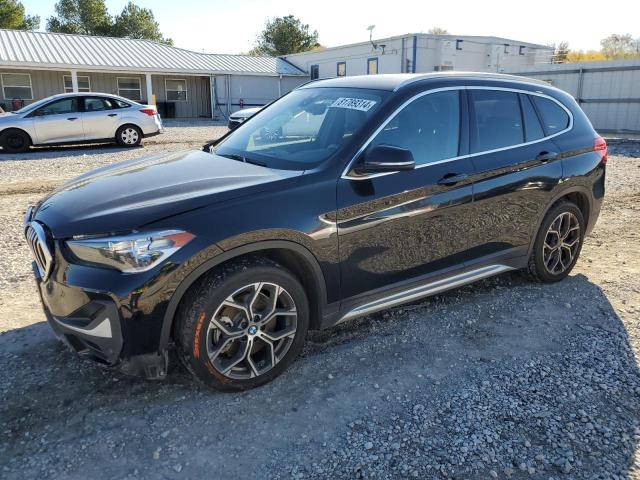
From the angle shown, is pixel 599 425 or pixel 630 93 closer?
pixel 599 425

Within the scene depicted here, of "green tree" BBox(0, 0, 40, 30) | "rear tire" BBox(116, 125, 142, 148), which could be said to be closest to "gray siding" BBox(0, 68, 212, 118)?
"rear tire" BBox(116, 125, 142, 148)

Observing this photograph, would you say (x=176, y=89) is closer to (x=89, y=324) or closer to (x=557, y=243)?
(x=557, y=243)

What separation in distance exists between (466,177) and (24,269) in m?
4.27

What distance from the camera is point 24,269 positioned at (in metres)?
5.13

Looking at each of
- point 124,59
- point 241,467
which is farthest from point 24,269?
point 124,59

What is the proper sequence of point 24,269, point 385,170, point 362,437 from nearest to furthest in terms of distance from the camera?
point 362,437 → point 385,170 → point 24,269

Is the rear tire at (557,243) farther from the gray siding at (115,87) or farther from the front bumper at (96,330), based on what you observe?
the gray siding at (115,87)

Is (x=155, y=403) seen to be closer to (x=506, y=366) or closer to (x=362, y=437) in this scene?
(x=362, y=437)

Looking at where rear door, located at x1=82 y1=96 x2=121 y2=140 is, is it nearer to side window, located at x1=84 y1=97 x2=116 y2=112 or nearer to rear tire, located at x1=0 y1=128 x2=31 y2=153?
side window, located at x1=84 y1=97 x2=116 y2=112

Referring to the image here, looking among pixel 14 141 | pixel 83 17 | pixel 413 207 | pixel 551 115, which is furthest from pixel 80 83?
pixel 83 17

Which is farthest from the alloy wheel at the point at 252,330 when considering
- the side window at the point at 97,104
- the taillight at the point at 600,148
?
the side window at the point at 97,104

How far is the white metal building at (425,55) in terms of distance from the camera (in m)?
27.4

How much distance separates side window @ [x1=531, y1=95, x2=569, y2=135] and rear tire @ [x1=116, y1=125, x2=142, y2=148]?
12637 mm

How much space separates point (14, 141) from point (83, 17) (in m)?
52.2
